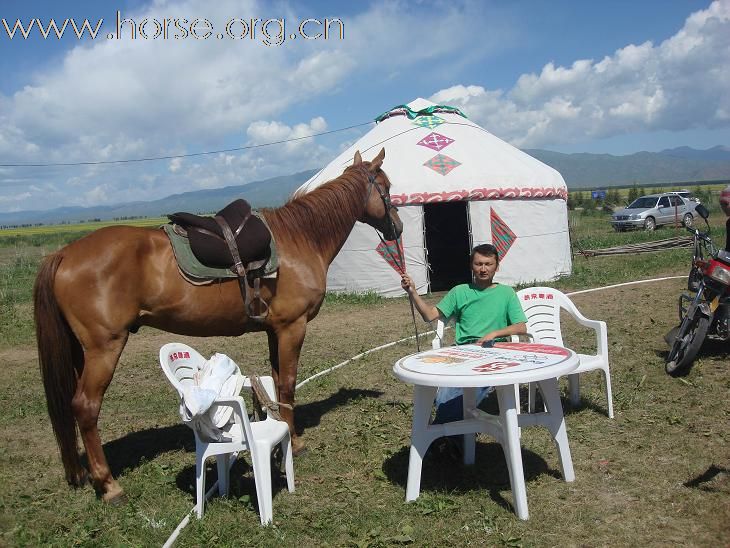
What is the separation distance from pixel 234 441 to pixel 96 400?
0.83 meters

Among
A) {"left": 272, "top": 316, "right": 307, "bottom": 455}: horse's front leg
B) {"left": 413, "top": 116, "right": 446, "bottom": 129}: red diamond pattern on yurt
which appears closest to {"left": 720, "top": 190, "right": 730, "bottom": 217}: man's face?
{"left": 272, "top": 316, "right": 307, "bottom": 455}: horse's front leg

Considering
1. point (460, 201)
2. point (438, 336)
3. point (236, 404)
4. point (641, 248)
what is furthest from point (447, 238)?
point (236, 404)

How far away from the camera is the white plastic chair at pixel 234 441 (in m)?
3.05

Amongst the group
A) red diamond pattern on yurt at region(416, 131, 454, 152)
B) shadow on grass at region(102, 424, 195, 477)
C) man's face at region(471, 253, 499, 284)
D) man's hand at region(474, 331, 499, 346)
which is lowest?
shadow on grass at region(102, 424, 195, 477)

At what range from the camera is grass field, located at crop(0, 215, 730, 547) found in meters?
2.90

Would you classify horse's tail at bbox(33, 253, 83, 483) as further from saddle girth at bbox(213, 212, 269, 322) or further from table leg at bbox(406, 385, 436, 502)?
table leg at bbox(406, 385, 436, 502)

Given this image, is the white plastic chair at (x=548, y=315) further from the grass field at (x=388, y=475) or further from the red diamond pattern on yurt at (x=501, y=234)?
the red diamond pattern on yurt at (x=501, y=234)

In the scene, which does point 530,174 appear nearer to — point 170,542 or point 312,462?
point 312,462

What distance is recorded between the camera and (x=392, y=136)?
11500 mm

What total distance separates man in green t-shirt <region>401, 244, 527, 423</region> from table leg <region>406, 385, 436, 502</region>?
281 mm

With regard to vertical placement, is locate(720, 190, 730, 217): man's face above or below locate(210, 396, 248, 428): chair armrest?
above

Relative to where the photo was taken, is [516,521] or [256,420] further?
[256,420]

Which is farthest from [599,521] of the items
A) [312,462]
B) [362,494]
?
[312,462]

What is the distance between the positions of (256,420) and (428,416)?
3.24 ft
